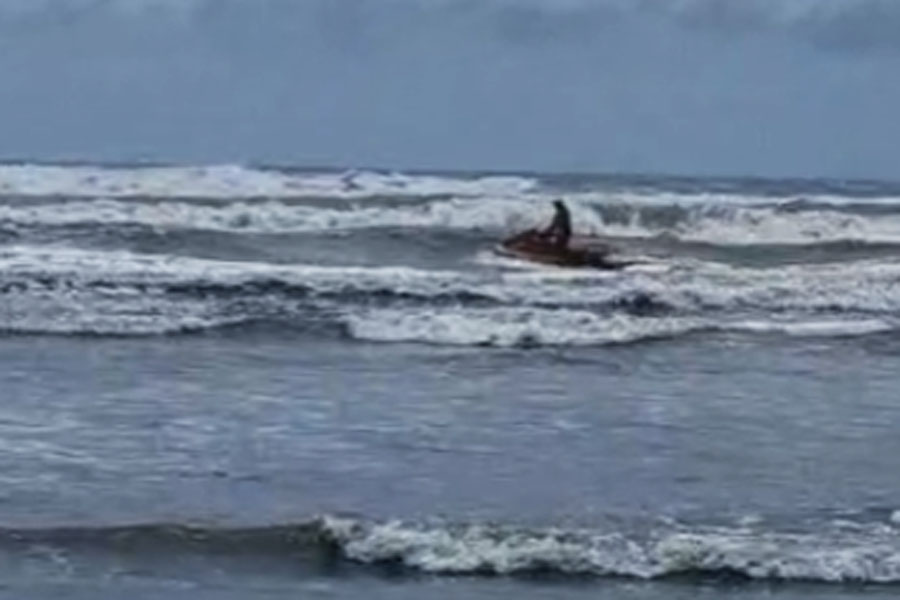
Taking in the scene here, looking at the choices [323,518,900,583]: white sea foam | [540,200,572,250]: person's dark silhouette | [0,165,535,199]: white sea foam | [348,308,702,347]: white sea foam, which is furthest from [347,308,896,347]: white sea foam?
[0,165,535,199]: white sea foam

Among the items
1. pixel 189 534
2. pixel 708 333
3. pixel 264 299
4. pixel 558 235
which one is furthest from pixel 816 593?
pixel 558 235

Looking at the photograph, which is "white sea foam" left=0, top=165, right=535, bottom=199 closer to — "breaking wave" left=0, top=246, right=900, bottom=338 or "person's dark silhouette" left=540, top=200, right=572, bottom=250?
"person's dark silhouette" left=540, top=200, right=572, bottom=250

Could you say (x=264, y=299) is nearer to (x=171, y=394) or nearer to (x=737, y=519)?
(x=171, y=394)

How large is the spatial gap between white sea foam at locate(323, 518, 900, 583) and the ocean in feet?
0.04

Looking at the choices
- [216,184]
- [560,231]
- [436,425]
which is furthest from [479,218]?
[436,425]

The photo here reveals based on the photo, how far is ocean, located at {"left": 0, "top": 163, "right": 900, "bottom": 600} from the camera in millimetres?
9164

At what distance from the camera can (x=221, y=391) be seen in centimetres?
1445

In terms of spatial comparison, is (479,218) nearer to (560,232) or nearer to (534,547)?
(560,232)

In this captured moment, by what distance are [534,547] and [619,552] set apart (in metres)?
0.32

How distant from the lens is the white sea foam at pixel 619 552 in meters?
9.09

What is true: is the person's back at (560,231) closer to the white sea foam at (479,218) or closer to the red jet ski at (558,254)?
the red jet ski at (558,254)

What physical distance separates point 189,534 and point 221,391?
16.0 feet

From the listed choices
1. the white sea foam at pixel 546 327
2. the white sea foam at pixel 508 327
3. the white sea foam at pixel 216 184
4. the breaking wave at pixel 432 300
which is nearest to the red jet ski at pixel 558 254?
the breaking wave at pixel 432 300

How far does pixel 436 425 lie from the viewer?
13023 millimetres
